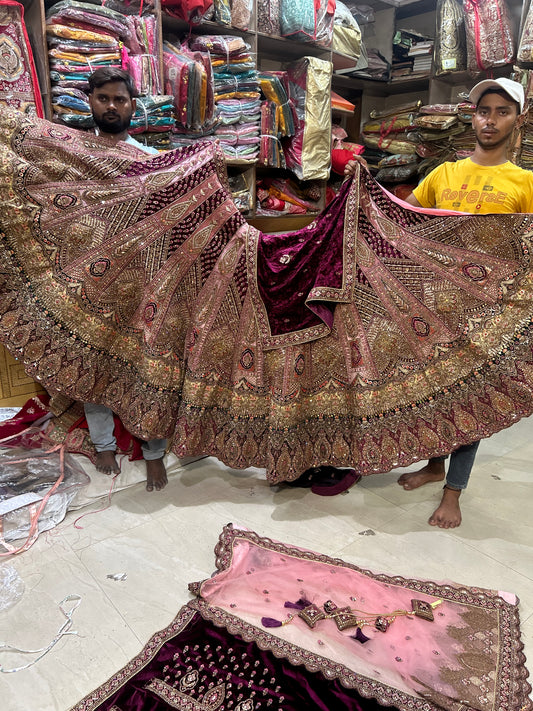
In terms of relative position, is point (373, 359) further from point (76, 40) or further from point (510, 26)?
point (510, 26)

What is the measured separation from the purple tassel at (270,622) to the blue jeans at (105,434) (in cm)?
87

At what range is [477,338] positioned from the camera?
1.72 m

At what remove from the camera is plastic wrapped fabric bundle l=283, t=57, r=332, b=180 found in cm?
336

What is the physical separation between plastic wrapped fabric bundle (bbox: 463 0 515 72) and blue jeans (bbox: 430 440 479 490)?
2.76 m

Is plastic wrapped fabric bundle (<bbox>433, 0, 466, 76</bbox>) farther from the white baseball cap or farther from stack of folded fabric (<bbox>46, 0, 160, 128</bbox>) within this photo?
stack of folded fabric (<bbox>46, 0, 160, 128</bbox>)

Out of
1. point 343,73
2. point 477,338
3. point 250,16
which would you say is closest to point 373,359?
point 477,338

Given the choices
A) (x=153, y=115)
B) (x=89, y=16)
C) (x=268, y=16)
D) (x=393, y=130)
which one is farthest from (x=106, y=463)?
(x=393, y=130)

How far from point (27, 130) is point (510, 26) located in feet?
10.2

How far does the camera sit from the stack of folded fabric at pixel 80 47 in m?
2.30

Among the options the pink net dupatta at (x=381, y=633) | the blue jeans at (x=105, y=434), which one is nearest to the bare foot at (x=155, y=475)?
the blue jeans at (x=105, y=434)

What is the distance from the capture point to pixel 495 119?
1821 mm

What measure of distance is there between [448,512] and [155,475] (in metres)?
1.22

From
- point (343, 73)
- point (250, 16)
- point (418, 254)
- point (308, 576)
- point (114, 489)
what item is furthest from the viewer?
point (343, 73)

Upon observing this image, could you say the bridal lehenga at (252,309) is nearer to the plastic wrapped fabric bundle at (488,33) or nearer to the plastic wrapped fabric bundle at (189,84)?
the plastic wrapped fabric bundle at (189,84)
